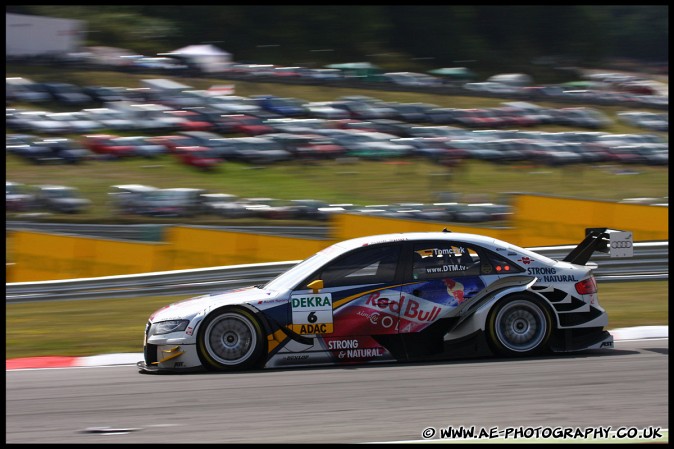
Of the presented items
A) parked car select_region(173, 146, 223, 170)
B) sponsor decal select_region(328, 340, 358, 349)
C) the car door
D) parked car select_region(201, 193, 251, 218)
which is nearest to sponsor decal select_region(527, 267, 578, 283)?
the car door

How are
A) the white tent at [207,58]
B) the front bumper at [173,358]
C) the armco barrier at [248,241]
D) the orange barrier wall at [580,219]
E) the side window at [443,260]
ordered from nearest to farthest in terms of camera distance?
Answer: the front bumper at [173,358] < the side window at [443,260] < the armco barrier at [248,241] < the orange barrier wall at [580,219] < the white tent at [207,58]

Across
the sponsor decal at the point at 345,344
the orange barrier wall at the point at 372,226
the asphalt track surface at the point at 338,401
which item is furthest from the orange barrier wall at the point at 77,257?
the sponsor decal at the point at 345,344

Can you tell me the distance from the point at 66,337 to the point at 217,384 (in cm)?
448

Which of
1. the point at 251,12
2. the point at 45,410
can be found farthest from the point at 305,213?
the point at 251,12

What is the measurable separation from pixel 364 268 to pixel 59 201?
2203 cm

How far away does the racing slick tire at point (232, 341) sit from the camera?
8.21 m

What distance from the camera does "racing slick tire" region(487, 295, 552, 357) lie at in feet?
27.5

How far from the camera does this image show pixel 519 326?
8445 millimetres

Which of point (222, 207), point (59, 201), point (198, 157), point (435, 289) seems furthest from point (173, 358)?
point (198, 157)

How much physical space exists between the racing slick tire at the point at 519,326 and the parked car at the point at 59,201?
22.3 meters

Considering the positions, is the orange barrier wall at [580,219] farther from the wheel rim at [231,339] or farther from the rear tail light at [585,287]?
the wheel rim at [231,339]

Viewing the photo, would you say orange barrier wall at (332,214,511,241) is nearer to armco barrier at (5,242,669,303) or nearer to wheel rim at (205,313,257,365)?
armco barrier at (5,242,669,303)

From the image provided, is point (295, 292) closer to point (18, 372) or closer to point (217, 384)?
point (217, 384)

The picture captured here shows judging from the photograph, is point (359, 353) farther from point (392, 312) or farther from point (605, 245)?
point (605, 245)
